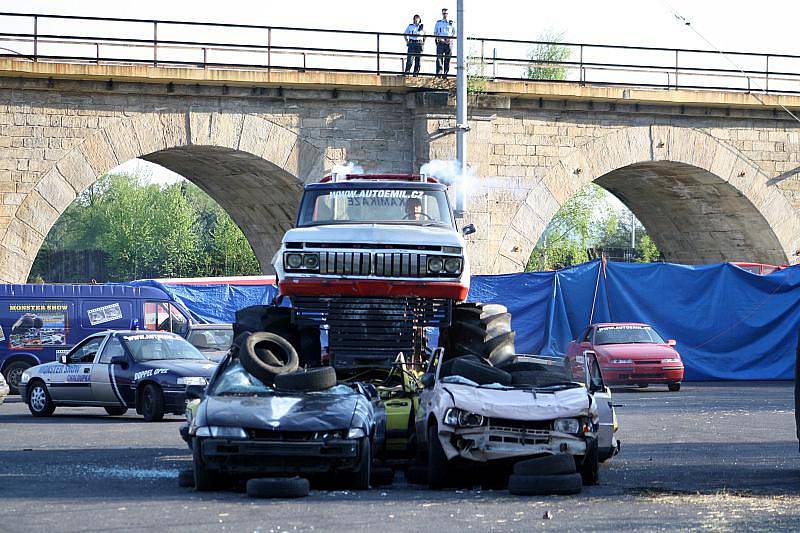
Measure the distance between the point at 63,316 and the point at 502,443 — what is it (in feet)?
59.1

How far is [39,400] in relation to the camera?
70.6 ft

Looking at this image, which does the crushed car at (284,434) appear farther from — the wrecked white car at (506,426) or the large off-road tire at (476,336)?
the large off-road tire at (476,336)

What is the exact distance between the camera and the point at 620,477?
1241 cm

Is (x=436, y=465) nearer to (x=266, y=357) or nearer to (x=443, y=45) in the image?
(x=266, y=357)

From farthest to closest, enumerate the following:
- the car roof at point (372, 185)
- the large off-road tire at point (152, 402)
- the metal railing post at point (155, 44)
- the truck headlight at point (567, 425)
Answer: the metal railing post at point (155, 44) → the large off-road tire at point (152, 402) → the car roof at point (372, 185) → the truck headlight at point (567, 425)

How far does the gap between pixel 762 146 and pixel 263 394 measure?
80.8 ft

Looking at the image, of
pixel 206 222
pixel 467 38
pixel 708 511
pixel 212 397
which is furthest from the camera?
pixel 206 222

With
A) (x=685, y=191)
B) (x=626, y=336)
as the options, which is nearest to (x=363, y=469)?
(x=626, y=336)

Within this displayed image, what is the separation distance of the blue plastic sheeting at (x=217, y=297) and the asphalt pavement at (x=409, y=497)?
512 inches

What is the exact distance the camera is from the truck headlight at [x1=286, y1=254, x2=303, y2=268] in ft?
46.4

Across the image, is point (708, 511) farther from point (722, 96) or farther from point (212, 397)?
point (722, 96)

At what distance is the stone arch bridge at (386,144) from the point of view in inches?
1086

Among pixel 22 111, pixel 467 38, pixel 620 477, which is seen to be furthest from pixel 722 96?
pixel 620 477

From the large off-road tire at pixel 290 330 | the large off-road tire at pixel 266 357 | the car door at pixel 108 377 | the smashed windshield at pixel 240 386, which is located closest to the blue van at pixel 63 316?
the car door at pixel 108 377
